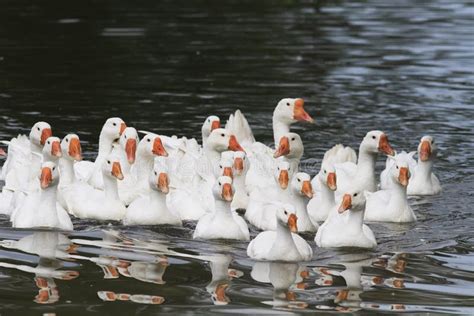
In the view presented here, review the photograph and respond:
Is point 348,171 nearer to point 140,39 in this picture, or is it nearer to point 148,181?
point 148,181

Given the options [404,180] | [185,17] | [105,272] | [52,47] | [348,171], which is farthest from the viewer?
[185,17]

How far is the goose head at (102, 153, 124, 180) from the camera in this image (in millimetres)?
15234

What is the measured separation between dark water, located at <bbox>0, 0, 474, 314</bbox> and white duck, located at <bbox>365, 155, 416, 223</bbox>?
25 cm

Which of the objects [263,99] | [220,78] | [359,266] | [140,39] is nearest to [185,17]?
[140,39]

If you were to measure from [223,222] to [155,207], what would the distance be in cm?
112

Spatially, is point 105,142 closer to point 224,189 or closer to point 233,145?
point 233,145

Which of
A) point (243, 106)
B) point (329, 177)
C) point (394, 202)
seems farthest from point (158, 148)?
point (243, 106)

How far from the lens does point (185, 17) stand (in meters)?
33.7

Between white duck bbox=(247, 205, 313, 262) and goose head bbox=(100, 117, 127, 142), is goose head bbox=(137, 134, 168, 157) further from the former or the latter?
white duck bbox=(247, 205, 313, 262)

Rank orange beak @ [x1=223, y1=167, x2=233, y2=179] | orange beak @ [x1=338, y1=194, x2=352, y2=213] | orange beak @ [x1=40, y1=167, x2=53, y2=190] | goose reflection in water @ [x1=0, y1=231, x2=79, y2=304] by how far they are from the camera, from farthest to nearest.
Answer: orange beak @ [x1=223, y1=167, x2=233, y2=179] < orange beak @ [x1=40, y1=167, x2=53, y2=190] < orange beak @ [x1=338, y1=194, x2=352, y2=213] < goose reflection in water @ [x1=0, y1=231, x2=79, y2=304]

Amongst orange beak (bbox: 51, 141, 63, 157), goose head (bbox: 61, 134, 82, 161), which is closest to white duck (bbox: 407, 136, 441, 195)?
goose head (bbox: 61, 134, 82, 161)

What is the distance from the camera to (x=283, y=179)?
48.8 ft

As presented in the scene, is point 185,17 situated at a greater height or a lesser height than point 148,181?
greater

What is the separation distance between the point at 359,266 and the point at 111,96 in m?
10.6
